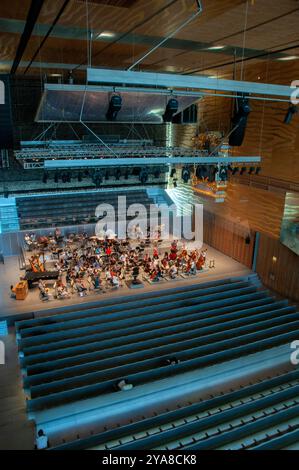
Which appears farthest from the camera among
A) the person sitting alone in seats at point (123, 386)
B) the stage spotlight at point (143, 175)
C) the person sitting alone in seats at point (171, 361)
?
the stage spotlight at point (143, 175)

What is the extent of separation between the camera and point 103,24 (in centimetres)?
678

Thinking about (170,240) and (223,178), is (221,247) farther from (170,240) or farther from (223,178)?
(223,178)

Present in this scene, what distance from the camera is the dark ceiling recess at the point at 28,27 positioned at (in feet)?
16.7

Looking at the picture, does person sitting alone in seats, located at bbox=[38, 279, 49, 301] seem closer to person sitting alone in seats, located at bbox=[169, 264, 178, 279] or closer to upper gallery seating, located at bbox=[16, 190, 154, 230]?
person sitting alone in seats, located at bbox=[169, 264, 178, 279]

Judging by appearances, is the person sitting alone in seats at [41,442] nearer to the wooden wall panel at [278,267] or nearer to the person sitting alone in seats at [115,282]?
the person sitting alone in seats at [115,282]

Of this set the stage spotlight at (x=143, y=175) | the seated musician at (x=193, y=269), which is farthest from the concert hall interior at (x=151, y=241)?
the stage spotlight at (x=143, y=175)

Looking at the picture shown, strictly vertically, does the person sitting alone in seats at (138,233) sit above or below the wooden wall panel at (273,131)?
below

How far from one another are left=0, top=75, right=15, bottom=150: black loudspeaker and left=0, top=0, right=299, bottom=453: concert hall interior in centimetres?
3

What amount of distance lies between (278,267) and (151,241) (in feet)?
17.8

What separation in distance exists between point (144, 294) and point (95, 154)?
18.1ft

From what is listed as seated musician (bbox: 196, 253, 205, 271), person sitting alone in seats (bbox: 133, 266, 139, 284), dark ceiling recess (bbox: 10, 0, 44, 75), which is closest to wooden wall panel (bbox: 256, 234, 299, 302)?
seated musician (bbox: 196, 253, 205, 271)

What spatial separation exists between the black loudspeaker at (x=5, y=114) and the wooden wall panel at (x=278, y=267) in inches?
361
